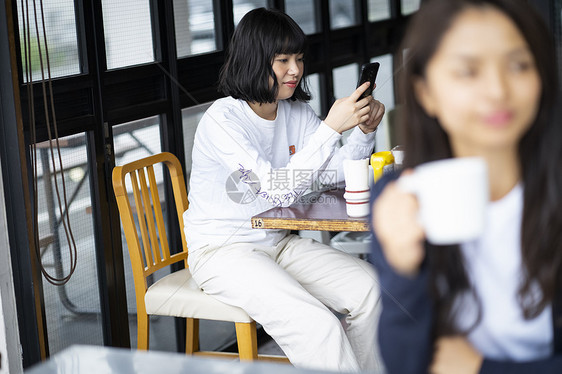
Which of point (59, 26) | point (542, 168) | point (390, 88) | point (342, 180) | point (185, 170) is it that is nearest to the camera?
point (542, 168)

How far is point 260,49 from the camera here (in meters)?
2.05

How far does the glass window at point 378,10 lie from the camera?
404 cm

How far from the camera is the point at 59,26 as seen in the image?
1.99m

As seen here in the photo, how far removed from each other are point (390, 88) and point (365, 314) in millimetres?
2622

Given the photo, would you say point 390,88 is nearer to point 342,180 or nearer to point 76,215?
point 342,180

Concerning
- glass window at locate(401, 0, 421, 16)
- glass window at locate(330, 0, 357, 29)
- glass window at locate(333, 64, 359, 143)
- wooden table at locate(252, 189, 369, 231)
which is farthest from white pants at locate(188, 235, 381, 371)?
glass window at locate(401, 0, 421, 16)

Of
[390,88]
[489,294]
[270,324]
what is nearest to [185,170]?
[270,324]

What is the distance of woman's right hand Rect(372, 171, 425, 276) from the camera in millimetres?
686

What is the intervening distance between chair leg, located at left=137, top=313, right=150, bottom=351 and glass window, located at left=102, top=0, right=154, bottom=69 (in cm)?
72

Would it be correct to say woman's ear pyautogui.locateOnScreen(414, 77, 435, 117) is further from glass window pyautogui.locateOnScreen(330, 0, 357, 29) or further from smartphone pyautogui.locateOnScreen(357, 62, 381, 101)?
glass window pyautogui.locateOnScreen(330, 0, 357, 29)

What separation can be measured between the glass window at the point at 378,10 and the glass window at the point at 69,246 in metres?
2.36

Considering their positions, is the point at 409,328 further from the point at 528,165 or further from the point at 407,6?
the point at 407,6

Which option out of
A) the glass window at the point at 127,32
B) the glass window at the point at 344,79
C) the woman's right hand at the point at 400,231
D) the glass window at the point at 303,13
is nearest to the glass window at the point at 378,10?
the glass window at the point at 344,79

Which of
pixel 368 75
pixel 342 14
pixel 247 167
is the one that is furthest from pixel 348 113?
pixel 342 14
